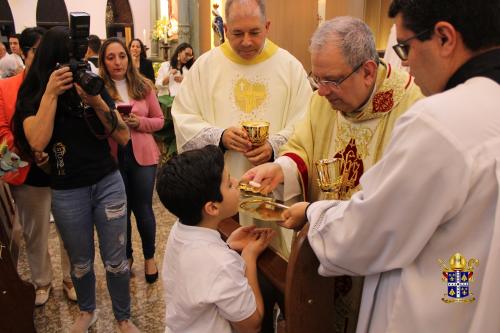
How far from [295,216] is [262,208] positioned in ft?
0.82

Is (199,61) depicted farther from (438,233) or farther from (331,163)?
(438,233)

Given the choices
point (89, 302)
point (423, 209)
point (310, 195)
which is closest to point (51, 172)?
point (89, 302)

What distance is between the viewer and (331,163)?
1.73 meters

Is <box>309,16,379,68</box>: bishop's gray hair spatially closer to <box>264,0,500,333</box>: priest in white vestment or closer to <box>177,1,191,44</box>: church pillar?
<box>264,0,500,333</box>: priest in white vestment

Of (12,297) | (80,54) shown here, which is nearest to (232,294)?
(80,54)

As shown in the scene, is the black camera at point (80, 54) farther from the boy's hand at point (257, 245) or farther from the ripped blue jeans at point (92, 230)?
the boy's hand at point (257, 245)

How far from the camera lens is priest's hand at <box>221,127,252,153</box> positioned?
237 centimetres

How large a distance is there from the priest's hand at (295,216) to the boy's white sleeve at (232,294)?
0.71 feet

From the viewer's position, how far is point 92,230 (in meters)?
2.41

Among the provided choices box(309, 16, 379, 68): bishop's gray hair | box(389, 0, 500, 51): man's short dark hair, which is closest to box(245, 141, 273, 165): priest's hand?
box(309, 16, 379, 68): bishop's gray hair

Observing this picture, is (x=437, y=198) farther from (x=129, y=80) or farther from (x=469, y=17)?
(x=129, y=80)

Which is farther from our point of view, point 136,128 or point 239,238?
point 136,128

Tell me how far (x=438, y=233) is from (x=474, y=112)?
0.97 ft

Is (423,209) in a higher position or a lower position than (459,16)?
lower
